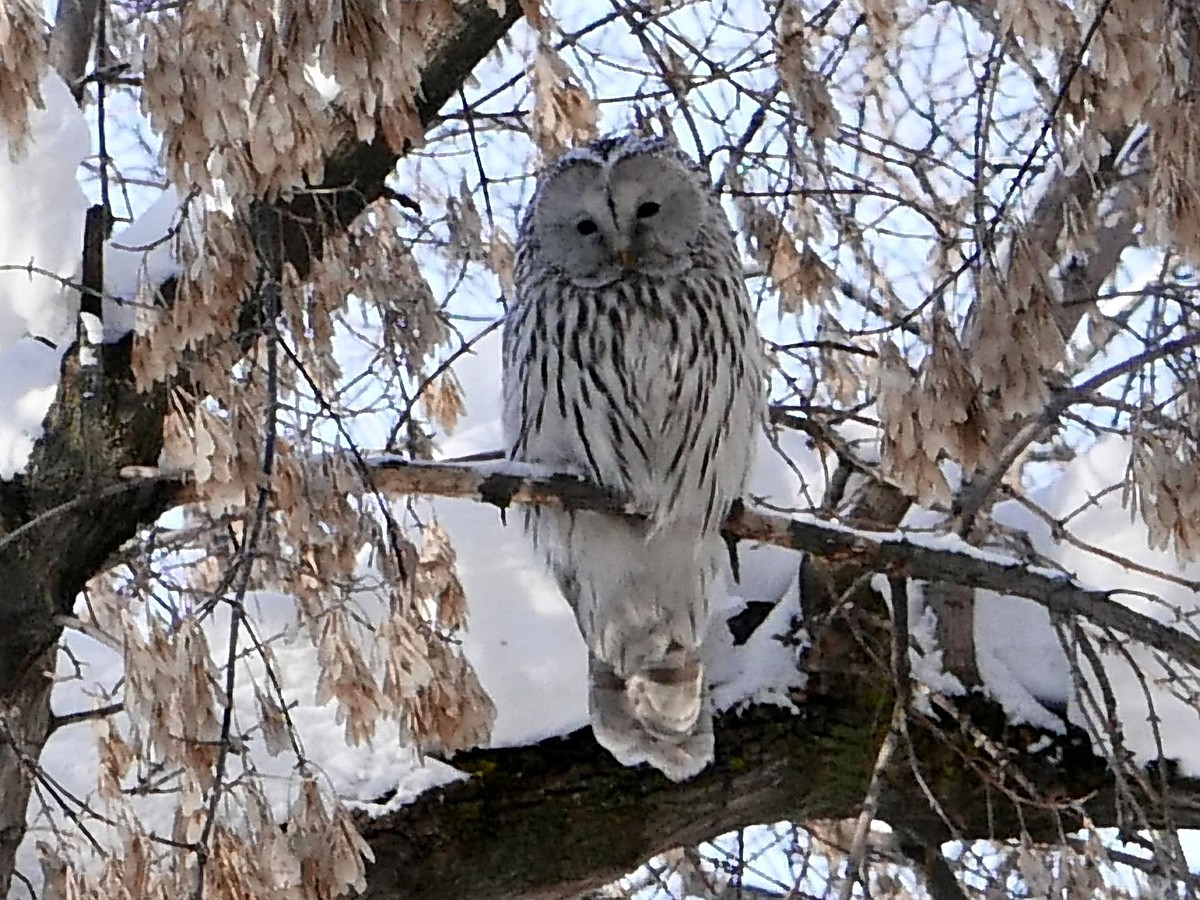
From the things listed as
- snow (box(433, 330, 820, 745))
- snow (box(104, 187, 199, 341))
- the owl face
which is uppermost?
the owl face

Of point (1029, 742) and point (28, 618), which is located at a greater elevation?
point (28, 618)

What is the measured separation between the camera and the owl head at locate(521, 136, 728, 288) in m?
2.61

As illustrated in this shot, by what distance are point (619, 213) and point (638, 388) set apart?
0.33 m

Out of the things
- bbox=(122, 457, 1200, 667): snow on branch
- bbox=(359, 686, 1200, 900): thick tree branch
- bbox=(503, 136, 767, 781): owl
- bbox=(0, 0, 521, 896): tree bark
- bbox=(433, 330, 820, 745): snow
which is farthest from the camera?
bbox=(433, 330, 820, 745): snow

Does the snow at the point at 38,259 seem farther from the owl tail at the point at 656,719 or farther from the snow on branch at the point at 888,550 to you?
the owl tail at the point at 656,719

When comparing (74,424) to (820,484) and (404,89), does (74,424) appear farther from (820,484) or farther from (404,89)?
(820,484)

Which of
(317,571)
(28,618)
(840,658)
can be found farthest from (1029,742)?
(28,618)

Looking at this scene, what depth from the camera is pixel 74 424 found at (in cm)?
232

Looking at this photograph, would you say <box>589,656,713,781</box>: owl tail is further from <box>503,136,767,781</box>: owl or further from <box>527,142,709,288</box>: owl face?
<box>527,142,709,288</box>: owl face

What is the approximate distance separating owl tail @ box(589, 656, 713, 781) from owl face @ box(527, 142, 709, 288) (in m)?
0.77

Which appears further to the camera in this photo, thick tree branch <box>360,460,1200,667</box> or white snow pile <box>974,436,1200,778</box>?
white snow pile <box>974,436,1200,778</box>

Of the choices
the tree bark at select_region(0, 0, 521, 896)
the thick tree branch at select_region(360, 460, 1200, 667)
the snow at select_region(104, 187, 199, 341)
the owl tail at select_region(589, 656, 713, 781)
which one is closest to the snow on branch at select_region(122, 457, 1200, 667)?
the thick tree branch at select_region(360, 460, 1200, 667)

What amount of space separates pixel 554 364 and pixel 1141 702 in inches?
53.3

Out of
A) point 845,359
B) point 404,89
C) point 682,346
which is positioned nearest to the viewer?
point 404,89
